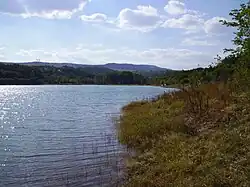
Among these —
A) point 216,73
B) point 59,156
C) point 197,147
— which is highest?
point 216,73

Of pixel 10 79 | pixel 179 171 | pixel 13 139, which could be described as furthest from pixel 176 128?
pixel 10 79

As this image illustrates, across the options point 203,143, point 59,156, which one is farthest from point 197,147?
point 59,156

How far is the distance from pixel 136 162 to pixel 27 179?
13.1ft

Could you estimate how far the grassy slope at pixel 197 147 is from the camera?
9469mm

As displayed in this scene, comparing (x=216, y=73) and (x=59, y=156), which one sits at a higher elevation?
(x=216, y=73)

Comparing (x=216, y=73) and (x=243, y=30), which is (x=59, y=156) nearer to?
(x=243, y=30)

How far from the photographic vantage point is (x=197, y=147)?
12.9m

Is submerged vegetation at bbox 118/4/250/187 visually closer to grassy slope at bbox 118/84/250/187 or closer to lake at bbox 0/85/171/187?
grassy slope at bbox 118/84/250/187

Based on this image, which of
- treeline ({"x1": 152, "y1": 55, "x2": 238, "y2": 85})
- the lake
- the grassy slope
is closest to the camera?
the grassy slope

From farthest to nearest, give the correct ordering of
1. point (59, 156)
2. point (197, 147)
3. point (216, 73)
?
point (216, 73)
point (59, 156)
point (197, 147)

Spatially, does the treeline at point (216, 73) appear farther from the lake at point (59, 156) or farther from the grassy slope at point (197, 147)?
the lake at point (59, 156)

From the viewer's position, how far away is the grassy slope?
9469mm

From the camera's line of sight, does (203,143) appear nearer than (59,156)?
Yes

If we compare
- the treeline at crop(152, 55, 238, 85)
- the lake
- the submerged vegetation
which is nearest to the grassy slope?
the submerged vegetation
